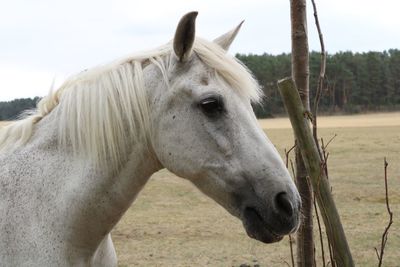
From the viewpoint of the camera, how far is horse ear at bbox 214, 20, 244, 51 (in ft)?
9.91

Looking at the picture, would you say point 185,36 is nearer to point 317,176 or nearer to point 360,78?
point 317,176

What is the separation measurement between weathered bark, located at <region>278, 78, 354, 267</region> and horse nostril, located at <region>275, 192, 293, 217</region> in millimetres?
217

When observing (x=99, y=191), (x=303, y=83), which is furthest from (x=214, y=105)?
(x=303, y=83)

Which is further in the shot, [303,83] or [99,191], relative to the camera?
[303,83]

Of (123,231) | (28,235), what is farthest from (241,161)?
(123,231)

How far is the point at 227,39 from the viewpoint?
3.04 meters

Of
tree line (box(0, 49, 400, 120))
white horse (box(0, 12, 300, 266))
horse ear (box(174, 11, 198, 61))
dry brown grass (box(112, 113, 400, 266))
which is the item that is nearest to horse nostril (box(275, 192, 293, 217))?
white horse (box(0, 12, 300, 266))

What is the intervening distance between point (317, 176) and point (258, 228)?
0.41m

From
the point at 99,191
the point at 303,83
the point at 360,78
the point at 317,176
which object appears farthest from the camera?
the point at 360,78

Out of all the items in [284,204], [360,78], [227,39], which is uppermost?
[227,39]

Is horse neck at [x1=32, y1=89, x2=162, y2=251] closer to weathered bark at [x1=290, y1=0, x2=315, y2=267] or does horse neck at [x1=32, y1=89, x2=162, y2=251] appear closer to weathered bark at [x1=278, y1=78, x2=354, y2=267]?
weathered bark at [x1=278, y1=78, x2=354, y2=267]

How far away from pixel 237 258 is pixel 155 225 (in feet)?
11.7

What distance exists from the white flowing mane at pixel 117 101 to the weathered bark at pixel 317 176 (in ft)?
0.79

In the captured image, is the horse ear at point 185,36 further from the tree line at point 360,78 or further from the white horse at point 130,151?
the tree line at point 360,78
